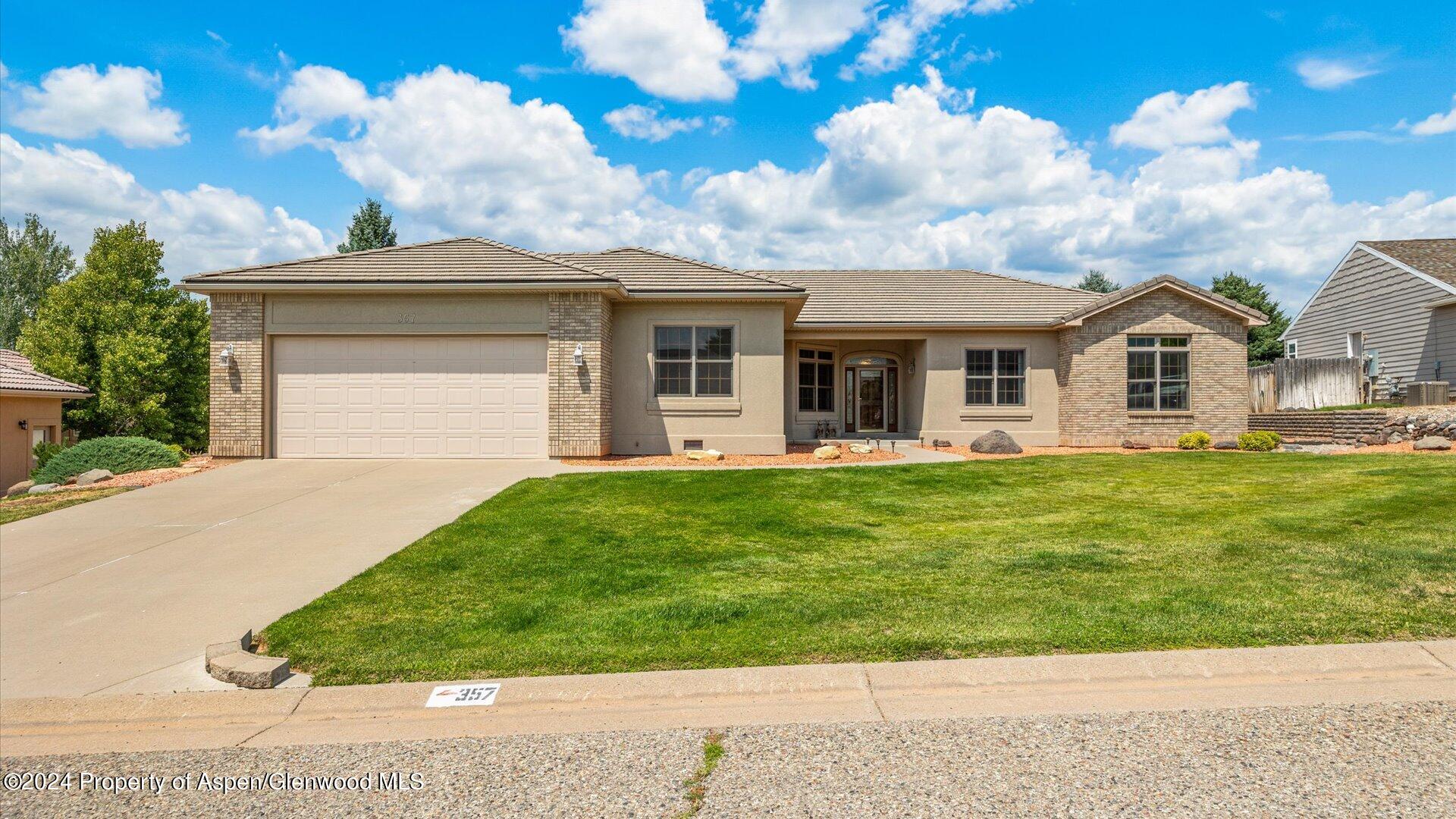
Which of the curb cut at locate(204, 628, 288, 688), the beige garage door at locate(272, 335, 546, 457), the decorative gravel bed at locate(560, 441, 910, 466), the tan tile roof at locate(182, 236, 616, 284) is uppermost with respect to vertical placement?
the tan tile roof at locate(182, 236, 616, 284)

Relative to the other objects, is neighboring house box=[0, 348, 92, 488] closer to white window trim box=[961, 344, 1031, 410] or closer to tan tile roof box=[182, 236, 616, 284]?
tan tile roof box=[182, 236, 616, 284]

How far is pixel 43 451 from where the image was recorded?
19.2m

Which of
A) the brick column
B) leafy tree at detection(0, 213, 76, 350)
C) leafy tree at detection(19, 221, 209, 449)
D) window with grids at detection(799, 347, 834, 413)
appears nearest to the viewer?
the brick column

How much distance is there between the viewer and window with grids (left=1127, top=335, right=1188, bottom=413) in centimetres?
1903

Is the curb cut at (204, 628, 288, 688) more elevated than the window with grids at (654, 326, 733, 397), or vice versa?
the window with grids at (654, 326, 733, 397)

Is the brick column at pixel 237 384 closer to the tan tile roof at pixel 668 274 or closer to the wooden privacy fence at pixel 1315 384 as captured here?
the tan tile roof at pixel 668 274

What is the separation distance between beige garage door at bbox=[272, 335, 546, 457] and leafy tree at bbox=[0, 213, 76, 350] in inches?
1458

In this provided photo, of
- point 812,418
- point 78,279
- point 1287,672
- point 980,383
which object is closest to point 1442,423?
point 980,383

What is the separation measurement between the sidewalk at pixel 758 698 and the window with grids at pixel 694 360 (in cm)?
1239

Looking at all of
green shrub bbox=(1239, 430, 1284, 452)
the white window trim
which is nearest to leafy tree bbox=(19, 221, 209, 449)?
the white window trim

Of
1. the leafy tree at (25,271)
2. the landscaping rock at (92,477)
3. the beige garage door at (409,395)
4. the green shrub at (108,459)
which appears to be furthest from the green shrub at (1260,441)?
A: the leafy tree at (25,271)

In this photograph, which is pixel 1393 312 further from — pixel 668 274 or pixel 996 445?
pixel 668 274

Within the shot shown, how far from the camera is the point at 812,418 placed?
20781 mm

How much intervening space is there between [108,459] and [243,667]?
12450 mm
